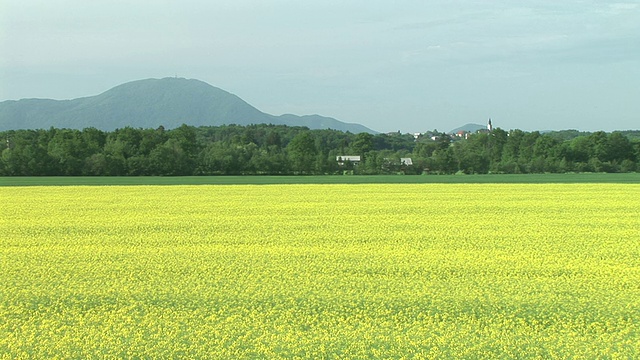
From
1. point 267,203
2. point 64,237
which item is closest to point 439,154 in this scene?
point 267,203

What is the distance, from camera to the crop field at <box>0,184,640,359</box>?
7246 mm

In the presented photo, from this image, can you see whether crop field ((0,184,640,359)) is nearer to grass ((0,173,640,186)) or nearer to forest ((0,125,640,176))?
grass ((0,173,640,186))

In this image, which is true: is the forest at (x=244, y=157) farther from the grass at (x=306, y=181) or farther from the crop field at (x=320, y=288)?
the crop field at (x=320, y=288)

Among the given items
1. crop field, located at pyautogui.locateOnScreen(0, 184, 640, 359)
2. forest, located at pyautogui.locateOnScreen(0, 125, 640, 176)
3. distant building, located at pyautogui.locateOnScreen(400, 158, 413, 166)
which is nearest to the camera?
crop field, located at pyautogui.locateOnScreen(0, 184, 640, 359)

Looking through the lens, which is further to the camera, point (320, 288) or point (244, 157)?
point (244, 157)

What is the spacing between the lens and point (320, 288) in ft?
32.1

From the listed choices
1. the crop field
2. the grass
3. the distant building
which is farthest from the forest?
the crop field

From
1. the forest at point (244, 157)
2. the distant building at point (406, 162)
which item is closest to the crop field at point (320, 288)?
the forest at point (244, 157)

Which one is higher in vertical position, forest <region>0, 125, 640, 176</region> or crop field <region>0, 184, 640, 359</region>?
forest <region>0, 125, 640, 176</region>

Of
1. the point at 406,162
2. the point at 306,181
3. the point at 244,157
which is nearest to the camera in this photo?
the point at 306,181

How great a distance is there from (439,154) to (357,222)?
57.8 m

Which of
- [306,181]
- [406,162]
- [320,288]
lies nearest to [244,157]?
[406,162]

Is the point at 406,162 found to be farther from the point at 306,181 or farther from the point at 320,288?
the point at 320,288

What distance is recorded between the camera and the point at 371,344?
7.20 meters
